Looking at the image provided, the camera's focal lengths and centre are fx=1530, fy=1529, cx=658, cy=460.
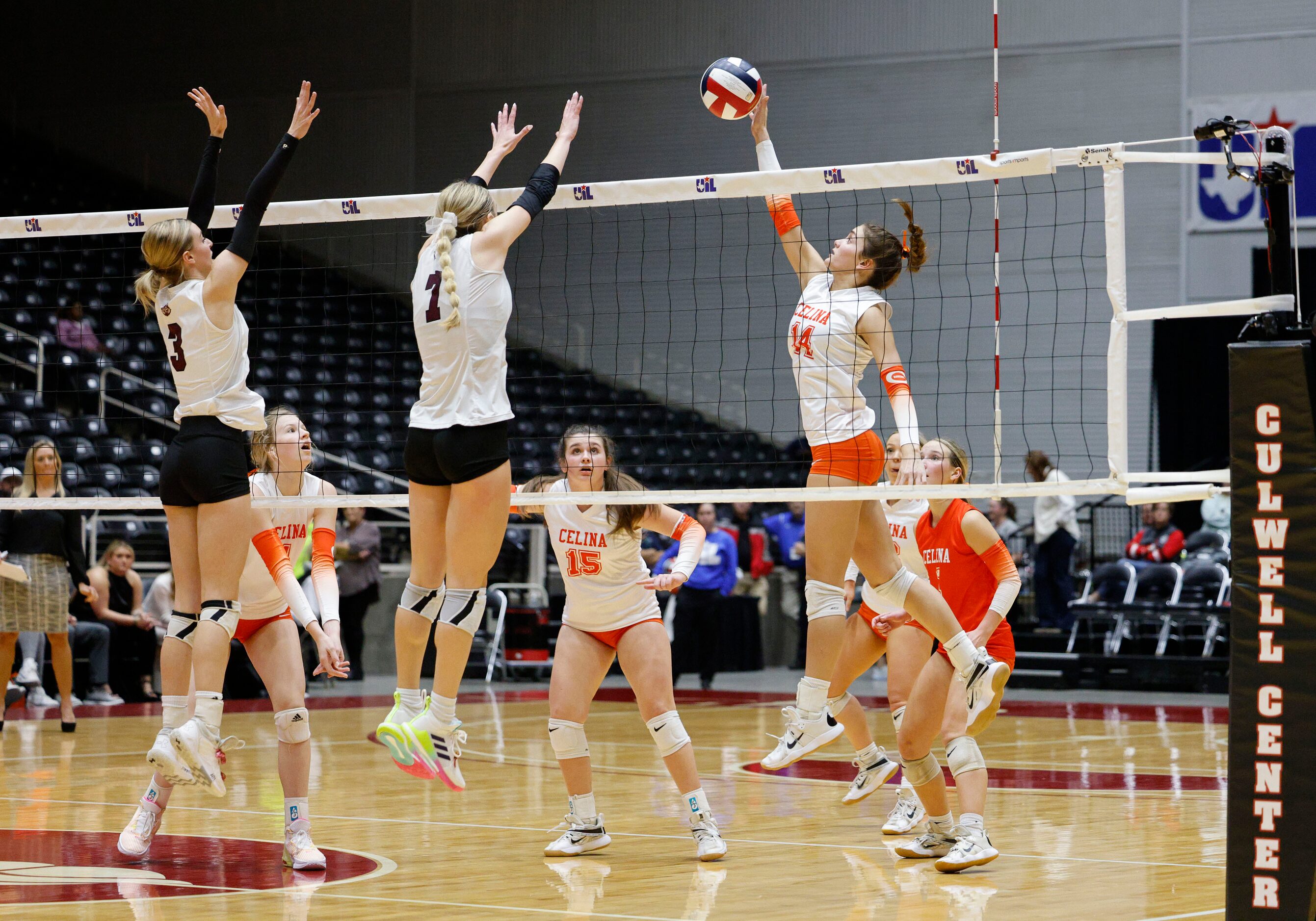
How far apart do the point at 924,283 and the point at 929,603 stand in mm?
12320

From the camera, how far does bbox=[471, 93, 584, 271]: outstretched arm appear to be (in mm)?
4734

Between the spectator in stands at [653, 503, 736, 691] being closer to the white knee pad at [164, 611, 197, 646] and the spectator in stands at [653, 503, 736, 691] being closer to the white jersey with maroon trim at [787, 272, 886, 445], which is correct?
the white jersey with maroon trim at [787, 272, 886, 445]

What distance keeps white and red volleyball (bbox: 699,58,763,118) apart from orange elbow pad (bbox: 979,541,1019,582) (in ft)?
6.25

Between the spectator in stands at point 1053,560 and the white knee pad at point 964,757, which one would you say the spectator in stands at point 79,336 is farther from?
the white knee pad at point 964,757

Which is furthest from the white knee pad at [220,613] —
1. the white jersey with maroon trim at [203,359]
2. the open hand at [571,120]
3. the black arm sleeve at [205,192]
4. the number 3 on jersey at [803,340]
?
the number 3 on jersey at [803,340]

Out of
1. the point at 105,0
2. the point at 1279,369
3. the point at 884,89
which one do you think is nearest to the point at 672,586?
the point at 1279,369

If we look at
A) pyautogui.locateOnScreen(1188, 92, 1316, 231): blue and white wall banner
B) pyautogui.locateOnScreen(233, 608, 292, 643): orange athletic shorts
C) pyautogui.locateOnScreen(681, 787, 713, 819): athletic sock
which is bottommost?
pyautogui.locateOnScreen(681, 787, 713, 819): athletic sock

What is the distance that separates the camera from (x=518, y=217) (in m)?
4.76

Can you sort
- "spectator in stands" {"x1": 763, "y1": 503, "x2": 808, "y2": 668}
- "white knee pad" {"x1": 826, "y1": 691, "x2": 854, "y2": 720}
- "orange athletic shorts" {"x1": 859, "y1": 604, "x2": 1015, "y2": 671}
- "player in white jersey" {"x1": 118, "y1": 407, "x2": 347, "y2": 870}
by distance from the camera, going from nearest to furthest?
"player in white jersey" {"x1": 118, "y1": 407, "x2": 347, "y2": 870} < "orange athletic shorts" {"x1": 859, "y1": 604, "x2": 1015, "y2": 671} < "white knee pad" {"x1": 826, "y1": 691, "x2": 854, "y2": 720} < "spectator in stands" {"x1": 763, "y1": 503, "x2": 808, "y2": 668}

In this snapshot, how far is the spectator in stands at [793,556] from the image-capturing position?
1561cm

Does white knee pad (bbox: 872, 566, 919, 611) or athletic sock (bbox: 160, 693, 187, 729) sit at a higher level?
white knee pad (bbox: 872, 566, 919, 611)

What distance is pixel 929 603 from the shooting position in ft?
17.7

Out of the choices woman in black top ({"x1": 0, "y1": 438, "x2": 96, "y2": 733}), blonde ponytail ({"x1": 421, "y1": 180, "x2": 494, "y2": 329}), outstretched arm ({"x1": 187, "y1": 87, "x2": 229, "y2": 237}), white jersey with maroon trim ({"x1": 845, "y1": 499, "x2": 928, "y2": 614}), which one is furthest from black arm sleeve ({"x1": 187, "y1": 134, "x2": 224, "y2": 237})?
woman in black top ({"x1": 0, "y1": 438, "x2": 96, "y2": 733})

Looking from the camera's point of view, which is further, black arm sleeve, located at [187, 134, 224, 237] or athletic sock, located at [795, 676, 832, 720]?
athletic sock, located at [795, 676, 832, 720]
